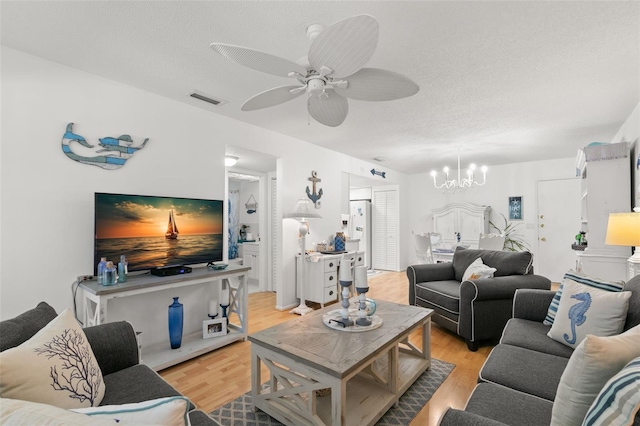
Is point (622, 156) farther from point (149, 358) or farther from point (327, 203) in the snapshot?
point (149, 358)

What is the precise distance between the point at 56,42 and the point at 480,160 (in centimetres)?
609

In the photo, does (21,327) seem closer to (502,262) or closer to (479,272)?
(479,272)

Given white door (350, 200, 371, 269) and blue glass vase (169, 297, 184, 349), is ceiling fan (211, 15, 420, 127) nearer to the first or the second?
blue glass vase (169, 297, 184, 349)

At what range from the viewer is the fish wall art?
7.69 ft

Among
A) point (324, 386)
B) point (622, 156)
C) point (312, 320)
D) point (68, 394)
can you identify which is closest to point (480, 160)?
point (622, 156)

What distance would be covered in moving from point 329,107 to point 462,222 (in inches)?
205

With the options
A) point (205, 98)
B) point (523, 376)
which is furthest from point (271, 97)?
point (523, 376)

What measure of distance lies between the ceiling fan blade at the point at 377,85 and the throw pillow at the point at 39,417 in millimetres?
1711

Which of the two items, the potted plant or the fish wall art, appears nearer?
the fish wall art

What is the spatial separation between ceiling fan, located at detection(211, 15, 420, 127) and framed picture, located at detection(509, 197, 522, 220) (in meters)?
5.43

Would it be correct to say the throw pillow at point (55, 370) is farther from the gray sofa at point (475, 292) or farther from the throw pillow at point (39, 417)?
the gray sofa at point (475, 292)

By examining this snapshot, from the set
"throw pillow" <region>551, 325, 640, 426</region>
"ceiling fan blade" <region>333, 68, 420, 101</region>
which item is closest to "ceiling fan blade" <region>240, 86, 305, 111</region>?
"ceiling fan blade" <region>333, 68, 420, 101</region>

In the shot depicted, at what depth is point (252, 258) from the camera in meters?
5.74

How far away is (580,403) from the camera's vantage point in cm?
89
